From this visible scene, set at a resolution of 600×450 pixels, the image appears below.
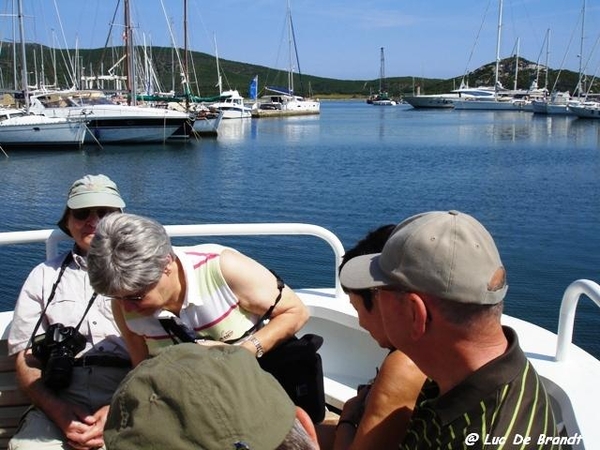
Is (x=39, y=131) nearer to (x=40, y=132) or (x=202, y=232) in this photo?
(x=40, y=132)

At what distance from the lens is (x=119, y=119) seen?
3081cm

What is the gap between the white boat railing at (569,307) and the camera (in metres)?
2.11

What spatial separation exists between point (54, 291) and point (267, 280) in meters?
0.87

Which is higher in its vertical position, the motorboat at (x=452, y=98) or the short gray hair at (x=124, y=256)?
the motorboat at (x=452, y=98)

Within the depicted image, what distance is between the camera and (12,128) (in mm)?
28188

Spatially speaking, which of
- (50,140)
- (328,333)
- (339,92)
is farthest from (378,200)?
(339,92)

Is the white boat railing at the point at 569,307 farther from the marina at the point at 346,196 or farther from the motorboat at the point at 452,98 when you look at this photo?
the motorboat at the point at 452,98

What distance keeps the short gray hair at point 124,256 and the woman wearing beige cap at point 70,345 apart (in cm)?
53

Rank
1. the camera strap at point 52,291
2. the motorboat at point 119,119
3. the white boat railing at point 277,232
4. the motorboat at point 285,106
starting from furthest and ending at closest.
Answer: the motorboat at point 285,106 < the motorboat at point 119,119 < the camera strap at point 52,291 < the white boat railing at point 277,232

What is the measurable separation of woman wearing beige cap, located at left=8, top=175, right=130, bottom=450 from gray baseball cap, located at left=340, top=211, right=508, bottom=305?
1.42 metres

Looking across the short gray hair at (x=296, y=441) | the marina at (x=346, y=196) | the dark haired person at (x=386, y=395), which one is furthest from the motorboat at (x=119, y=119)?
the short gray hair at (x=296, y=441)

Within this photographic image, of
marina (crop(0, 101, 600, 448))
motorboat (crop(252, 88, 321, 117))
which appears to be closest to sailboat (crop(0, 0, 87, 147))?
marina (crop(0, 101, 600, 448))

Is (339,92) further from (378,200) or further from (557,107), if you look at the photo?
(378,200)

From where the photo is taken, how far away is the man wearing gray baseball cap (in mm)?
1322
